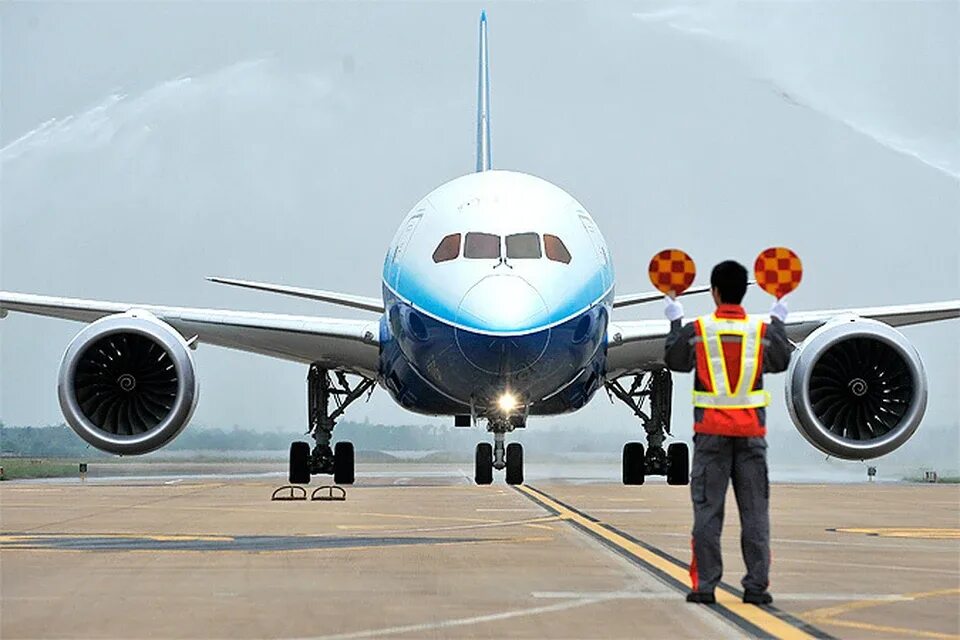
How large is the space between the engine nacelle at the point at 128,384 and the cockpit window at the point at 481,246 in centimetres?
380

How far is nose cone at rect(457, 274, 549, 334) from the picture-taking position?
16.7m

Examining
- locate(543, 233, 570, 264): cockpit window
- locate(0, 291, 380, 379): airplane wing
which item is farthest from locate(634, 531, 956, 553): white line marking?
locate(0, 291, 380, 379): airplane wing

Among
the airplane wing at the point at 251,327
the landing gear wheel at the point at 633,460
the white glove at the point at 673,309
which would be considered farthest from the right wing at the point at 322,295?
the white glove at the point at 673,309

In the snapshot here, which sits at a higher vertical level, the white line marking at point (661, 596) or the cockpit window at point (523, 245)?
the cockpit window at point (523, 245)

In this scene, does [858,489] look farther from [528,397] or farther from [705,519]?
[705,519]

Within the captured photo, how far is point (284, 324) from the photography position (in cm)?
2170

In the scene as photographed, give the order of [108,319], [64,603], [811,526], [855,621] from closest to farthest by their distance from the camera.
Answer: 1. [855,621]
2. [64,603]
3. [811,526]
4. [108,319]

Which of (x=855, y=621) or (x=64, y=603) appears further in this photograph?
(x=64, y=603)

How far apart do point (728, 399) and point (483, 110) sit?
68.8 feet

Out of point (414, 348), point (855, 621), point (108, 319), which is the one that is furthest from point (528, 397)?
point (855, 621)

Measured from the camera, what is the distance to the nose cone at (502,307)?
16.7 metres

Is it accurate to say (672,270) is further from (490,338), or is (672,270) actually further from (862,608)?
(490,338)

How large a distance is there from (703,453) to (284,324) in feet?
44.5

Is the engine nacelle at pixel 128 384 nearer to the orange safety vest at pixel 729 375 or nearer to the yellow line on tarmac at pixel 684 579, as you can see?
the yellow line on tarmac at pixel 684 579
